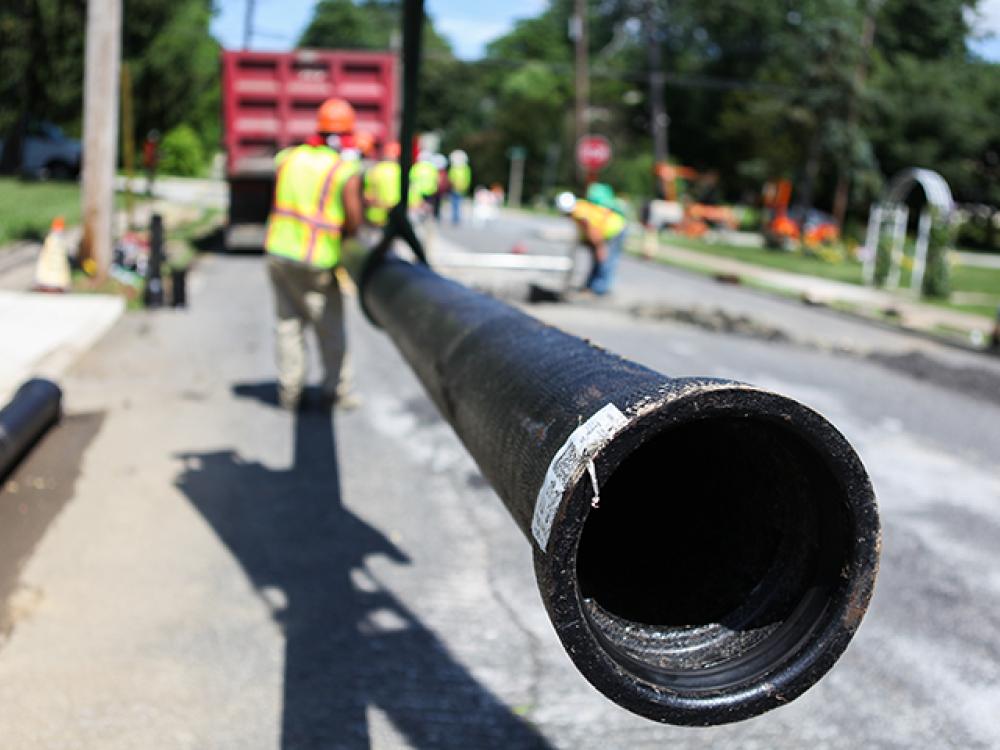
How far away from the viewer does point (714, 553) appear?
1.70 meters

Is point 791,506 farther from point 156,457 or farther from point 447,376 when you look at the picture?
point 156,457

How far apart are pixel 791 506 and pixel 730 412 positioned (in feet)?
0.98

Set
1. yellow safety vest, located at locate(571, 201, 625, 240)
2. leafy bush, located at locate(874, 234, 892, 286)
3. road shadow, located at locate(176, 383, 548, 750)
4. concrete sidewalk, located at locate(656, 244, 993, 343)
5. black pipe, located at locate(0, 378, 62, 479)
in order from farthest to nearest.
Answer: leafy bush, located at locate(874, 234, 892, 286), yellow safety vest, located at locate(571, 201, 625, 240), concrete sidewalk, located at locate(656, 244, 993, 343), black pipe, located at locate(0, 378, 62, 479), road shadow, located at locate(176, 383, 548, 750)

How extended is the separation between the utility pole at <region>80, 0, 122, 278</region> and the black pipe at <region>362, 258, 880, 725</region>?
33.9 feet

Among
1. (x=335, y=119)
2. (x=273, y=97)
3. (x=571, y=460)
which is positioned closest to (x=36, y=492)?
(x=335, y=119)

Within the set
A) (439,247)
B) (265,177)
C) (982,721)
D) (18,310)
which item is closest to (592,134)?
(439,247)

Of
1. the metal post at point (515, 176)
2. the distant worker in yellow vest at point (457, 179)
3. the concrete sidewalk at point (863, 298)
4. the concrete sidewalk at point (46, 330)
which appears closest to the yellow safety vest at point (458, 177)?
the distant worker in yellow vest at point (457, 179)

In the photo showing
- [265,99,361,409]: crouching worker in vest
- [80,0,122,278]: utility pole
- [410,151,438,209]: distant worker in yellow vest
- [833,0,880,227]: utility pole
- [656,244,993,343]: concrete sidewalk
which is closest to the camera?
[265,99,361,409]: crouching worker in vest

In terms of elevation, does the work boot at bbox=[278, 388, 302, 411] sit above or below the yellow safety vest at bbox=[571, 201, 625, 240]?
below

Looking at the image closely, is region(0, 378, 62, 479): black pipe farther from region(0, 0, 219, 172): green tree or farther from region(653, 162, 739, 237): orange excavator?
region(653, 162, 739, 237): orange excavator

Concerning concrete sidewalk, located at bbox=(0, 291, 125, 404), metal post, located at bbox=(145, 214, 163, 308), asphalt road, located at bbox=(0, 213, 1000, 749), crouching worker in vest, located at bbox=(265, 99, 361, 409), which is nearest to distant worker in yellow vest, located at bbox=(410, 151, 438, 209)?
metal post, located at bbox=(145, 214, 163, 308)

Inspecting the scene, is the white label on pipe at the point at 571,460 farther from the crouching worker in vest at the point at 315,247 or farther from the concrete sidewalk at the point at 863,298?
the concrete sidewalk at the point at 863,298

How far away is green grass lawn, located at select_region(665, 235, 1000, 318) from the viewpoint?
16.5 m

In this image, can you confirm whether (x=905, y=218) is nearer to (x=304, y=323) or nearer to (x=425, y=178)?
(x=425, y=178)
